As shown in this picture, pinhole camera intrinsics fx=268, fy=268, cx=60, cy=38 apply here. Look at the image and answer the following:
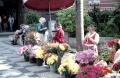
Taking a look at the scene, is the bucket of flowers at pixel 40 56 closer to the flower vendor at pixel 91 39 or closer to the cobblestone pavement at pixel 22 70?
the cobblestone pavement at pixel 22 70

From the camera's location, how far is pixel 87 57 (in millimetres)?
6445

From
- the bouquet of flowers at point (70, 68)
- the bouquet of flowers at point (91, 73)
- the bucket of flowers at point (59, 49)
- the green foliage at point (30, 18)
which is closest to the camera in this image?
the bouquet of flowers at point (91, 73)

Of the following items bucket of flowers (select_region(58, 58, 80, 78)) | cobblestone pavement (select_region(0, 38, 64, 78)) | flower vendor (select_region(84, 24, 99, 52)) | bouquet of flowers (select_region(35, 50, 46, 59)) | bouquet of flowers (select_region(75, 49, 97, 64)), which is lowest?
cobblestone pavement (select_region(0, 38, 64, 78))

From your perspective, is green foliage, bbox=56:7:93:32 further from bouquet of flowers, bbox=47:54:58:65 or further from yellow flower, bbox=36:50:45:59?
bouquet of flowers, bbox=47:54:58:65

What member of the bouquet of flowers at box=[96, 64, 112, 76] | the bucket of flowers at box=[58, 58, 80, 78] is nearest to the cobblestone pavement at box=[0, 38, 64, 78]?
the bucket of flowers at box=[58, 58, 80, 78]

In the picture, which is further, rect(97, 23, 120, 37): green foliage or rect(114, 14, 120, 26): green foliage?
rect(114, 14, 120, 26): green foliage

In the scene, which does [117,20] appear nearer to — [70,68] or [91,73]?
[70,68]

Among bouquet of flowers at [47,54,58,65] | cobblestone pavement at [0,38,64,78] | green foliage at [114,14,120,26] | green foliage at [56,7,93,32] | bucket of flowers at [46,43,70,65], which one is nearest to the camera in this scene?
cobblestone pavement at [0,38,64,78]

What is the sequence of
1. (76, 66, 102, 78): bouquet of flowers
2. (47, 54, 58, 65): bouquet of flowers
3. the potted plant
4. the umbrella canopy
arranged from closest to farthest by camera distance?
(76, 66, 102, 78): bouquet of flowers
the potted plant
(47, 54, 58, 65): bouquet of flowers
the umbrella canopy

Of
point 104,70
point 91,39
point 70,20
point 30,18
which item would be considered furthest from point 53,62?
point 30,18

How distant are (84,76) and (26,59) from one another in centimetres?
505

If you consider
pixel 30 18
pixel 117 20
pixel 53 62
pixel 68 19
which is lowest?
pixel 53 62

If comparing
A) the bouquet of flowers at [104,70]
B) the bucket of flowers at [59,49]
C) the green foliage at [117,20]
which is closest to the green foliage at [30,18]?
the green foliage at [117,20]

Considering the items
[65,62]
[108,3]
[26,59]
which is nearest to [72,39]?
[26,59]
